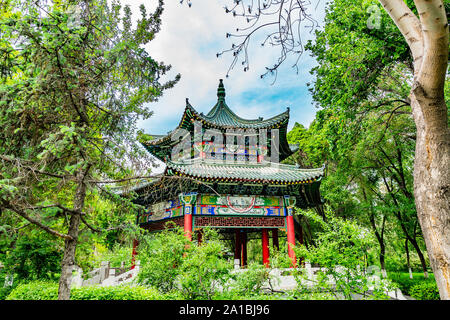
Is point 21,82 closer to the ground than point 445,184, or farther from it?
farther from it

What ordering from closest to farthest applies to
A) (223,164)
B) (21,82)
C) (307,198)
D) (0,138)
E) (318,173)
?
(21,82), (0,138), (318,173), (223,164), (307,198)

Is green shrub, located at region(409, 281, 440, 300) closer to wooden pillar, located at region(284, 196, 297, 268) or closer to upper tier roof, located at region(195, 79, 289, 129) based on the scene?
wooden pillar, located at region(284, 196, 297, 268)

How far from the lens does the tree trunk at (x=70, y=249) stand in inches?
183

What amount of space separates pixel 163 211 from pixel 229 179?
3.25 meters

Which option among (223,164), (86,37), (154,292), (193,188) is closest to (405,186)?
(223,164)

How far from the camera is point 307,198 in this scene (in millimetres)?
13102

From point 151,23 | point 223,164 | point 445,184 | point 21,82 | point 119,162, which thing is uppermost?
point 151,23

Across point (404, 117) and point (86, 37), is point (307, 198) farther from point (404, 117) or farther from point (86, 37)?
point (86, 37)

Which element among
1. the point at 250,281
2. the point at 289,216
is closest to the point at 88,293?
the point at 250,281

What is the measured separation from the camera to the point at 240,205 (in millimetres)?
10688

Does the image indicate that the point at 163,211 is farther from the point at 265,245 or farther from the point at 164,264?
the point at 164,264

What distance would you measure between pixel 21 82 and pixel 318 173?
32.2ft

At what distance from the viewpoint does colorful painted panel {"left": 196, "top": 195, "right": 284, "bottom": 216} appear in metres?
10.4

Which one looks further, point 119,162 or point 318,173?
point 318,173
